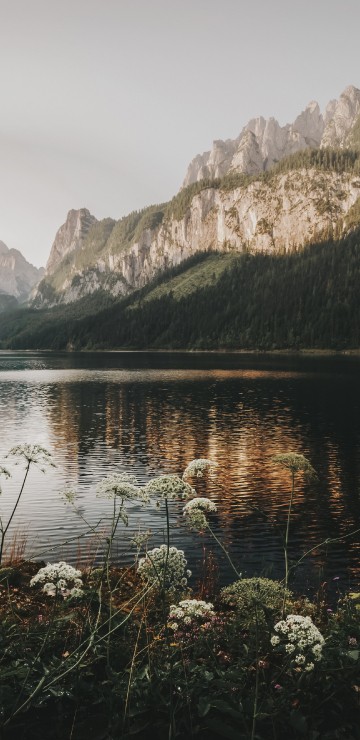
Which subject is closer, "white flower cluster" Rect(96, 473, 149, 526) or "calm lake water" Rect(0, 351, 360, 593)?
"white flower cluster" Rect(96, 473, 149, 526)

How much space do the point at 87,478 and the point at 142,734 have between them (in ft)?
123

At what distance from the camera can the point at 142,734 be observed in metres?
8.89

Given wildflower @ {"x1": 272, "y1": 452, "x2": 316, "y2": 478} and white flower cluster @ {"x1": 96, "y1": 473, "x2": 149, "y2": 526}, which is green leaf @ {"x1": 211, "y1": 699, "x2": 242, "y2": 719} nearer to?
white flower cluster @ {"x1": 96, "y1": 473, "x2": 149, "y2": 526}

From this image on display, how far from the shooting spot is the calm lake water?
29281 millimetres

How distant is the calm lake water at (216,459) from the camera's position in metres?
29.3

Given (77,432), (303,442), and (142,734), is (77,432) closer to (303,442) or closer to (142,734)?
(303,442)

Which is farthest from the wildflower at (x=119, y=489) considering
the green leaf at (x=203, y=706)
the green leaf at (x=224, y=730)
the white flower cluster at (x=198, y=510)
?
the green leaf at (x=224, y=730)

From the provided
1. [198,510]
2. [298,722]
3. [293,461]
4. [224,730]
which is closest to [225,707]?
[224,730]

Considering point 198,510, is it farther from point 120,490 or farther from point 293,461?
point 293,461

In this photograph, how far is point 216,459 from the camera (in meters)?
51.2

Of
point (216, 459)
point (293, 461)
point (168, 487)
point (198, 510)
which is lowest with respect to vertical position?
point (216, 459)

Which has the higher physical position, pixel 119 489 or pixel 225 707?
pixel 119 489

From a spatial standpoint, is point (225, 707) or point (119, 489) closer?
point (225, 707)

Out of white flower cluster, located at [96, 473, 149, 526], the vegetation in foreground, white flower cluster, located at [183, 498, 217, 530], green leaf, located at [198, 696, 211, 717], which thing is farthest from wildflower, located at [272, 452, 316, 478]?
green leaf, located at [198, 696, 211, 717]
